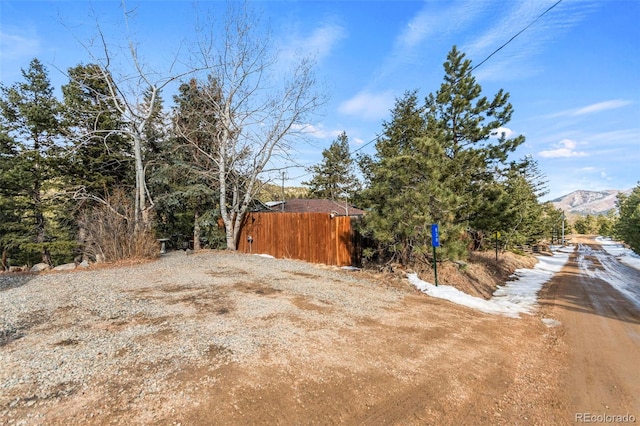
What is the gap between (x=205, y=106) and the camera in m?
13.3

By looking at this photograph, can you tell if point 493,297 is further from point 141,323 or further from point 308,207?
point 308,207

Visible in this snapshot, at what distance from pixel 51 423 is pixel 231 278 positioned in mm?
4801

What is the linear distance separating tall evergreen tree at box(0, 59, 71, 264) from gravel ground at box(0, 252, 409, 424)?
1052cm

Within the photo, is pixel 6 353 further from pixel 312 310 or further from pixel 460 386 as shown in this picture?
pixel 460 386

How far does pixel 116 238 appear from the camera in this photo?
28.0ft

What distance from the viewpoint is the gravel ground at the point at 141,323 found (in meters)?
2.45

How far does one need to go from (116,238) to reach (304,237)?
18.7 feet

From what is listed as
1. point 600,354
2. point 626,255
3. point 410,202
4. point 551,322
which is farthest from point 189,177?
point 626,255

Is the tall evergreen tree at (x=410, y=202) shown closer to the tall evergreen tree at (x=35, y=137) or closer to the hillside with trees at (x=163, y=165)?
the hillside with trees at (x=163, y=165)

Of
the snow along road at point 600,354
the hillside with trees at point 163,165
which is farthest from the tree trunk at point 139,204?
the snow along road at point 600,354

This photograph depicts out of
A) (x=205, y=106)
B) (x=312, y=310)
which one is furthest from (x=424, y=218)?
(x=205, y=106)

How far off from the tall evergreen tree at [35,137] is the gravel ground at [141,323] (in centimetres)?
1052

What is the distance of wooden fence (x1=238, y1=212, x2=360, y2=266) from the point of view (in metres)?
9.73

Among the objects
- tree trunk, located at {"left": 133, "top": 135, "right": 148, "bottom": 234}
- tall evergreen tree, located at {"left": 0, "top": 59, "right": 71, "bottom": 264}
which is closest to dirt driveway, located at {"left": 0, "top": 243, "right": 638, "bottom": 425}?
tree trunk, located at {"left": 133, "top": 135, "right": 148, "bottom": 234}
